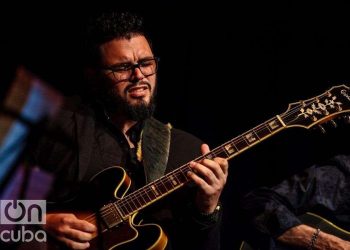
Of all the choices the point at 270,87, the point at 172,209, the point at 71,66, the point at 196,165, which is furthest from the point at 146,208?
the point at 270,87

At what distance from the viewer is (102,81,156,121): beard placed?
2.18 m

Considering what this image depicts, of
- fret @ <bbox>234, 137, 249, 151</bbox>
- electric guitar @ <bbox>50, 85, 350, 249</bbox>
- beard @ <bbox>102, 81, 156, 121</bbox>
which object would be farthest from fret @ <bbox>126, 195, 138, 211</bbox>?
fret @ <bbox>234, 137, 249, 151</bbox>

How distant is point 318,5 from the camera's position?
2.99m

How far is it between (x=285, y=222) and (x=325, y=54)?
3.67 feet

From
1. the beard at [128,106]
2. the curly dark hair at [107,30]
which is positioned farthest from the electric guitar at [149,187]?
the curly dark hair at [107,30]

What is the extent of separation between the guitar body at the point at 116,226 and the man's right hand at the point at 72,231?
0.14ft

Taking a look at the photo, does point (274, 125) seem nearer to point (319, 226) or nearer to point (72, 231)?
point (319, 226)

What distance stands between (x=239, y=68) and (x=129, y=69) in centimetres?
116

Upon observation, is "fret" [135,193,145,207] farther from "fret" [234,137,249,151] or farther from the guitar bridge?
"fret" [234,137,249,151]

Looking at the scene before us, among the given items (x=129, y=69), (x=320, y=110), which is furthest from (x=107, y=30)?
(x=320, y=110)

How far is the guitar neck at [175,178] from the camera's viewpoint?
2.01 meters

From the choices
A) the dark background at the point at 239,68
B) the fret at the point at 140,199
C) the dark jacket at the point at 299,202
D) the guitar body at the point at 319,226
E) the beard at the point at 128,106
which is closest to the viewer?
the fret at the point at 140,199

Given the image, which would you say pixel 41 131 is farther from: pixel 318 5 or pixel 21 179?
pixel 318 5

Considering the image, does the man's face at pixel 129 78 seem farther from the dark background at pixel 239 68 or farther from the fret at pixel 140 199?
the dark background at pixel 239 68
